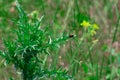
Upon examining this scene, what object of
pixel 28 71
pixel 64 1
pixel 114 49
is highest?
pixel 28 71

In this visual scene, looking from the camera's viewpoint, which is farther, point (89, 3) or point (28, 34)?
point (89, 3)

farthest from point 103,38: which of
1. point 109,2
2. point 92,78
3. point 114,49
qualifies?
point 92,78

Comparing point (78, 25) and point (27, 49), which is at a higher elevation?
point (27, 49)

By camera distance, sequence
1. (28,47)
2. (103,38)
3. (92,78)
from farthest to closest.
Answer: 1. (103,38)
2. (92,78)
3. (28,47)

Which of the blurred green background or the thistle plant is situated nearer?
the thistle plant

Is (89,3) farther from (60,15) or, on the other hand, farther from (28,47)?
(28,47)

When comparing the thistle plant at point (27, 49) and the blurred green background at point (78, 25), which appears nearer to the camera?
the thistle plant at point (27, 49)

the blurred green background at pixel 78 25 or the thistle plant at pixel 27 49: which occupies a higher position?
the thistle plant at pixel 27 49

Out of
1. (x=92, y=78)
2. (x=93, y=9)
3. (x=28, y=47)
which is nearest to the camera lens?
(x=28, y=47)

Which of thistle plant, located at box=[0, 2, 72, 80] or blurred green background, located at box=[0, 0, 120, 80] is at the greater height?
thistle plant, located at box=[0, 2, 72, 80]

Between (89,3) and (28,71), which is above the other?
(28,71)

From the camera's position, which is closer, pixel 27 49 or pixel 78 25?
pixel 27 49
